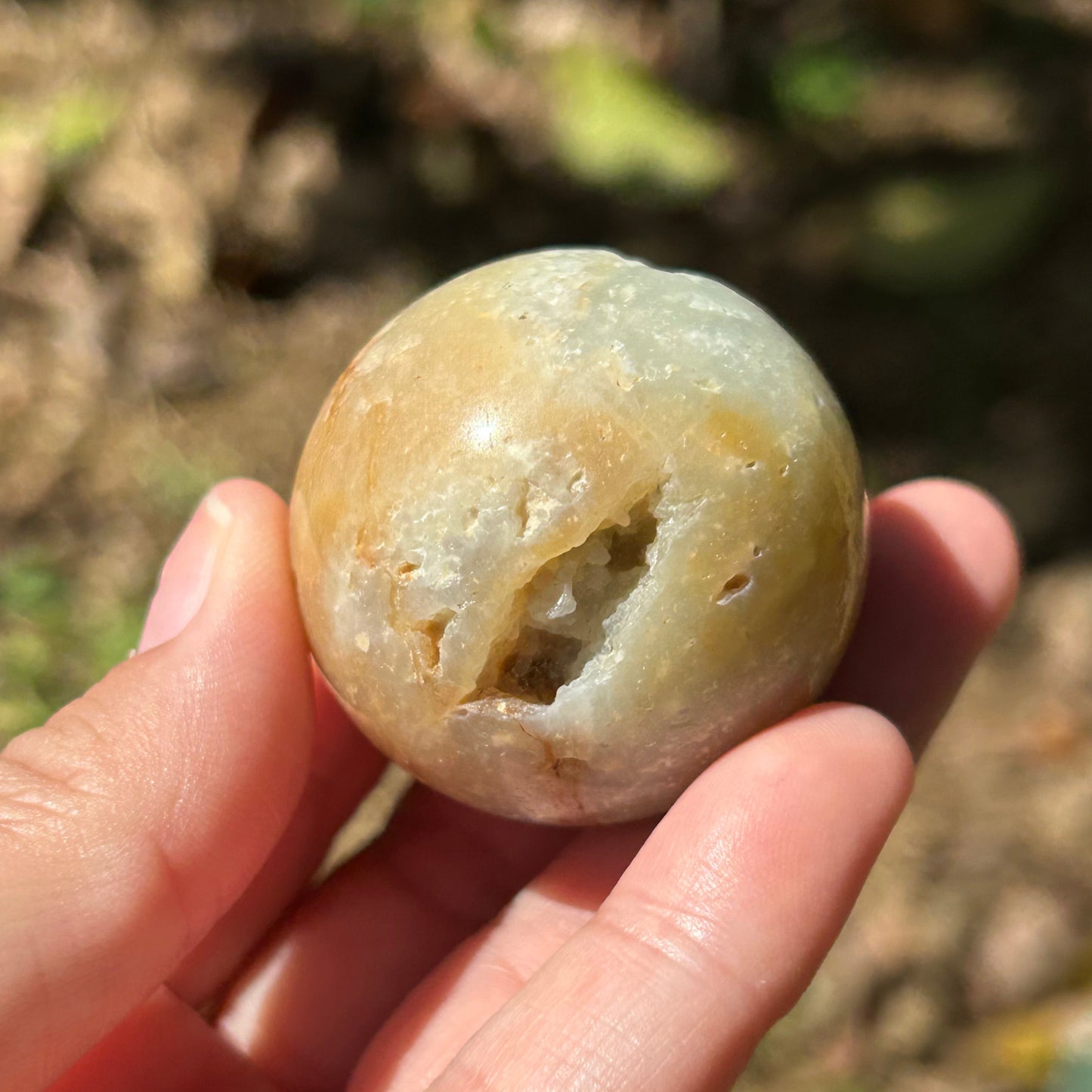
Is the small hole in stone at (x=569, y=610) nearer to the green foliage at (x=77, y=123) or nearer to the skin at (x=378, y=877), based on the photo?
the skin at (x=378, y=877)

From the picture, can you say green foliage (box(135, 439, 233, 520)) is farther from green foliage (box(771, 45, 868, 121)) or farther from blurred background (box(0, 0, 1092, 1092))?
green foliage (box(771, 45, 868, 121))

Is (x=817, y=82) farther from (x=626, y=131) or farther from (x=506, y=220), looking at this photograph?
(x=506, y=220)

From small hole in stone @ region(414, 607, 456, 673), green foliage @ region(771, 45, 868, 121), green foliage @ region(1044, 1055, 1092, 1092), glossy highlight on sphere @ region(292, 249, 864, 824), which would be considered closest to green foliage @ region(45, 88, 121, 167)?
green foliage @ region(771, 45, 868, 121)

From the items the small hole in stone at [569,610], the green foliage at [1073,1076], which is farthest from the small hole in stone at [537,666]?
the green foliage at [1073,1076]

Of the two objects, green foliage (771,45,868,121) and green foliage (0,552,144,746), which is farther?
green foliage (771,45,868,121)

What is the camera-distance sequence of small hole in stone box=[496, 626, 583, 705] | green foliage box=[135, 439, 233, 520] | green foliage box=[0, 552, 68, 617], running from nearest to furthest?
small hole in stone box=[496, 626, 583, 705] < green foliage box=[0, 552, 68, 617] < green foliage box=[135, 439, 233, 520]

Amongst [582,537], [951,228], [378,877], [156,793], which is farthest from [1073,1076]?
[951,228]
